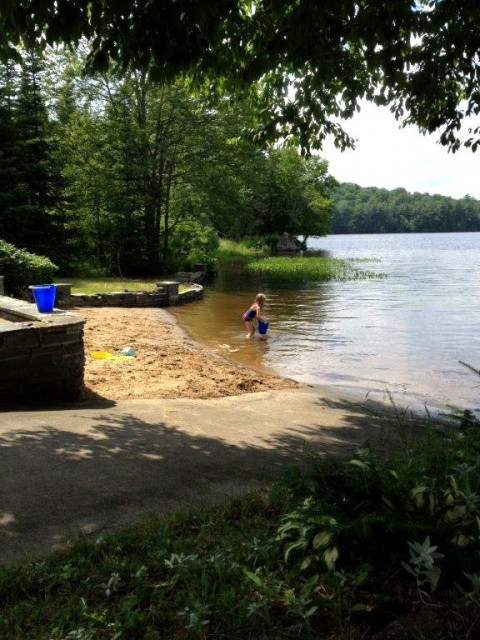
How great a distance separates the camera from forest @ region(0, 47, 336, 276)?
2291 cm

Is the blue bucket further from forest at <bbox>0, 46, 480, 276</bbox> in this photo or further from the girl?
forest at <bbox>0, 46, 480, 276</bbox>

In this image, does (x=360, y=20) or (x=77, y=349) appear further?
(x=77, y=349)

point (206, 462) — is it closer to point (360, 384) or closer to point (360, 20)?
point (360, 20)

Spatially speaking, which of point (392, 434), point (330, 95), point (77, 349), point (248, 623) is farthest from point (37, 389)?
point (330, 95)

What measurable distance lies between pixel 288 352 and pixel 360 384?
305 cm

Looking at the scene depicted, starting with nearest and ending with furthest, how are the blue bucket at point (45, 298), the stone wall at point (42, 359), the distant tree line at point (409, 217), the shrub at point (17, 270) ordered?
the stone wall at point (42, 359) → the blue bucket at point (45, 298) → the shrub at point (17, 270) → the distant tree line at point (409, 217)

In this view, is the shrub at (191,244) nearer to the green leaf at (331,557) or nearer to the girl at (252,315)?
the girl at (252,315)

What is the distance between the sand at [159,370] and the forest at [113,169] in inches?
437

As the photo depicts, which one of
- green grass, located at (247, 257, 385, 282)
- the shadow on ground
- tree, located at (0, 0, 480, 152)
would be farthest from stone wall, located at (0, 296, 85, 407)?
green grass, located at (247, 257, 385, 282)

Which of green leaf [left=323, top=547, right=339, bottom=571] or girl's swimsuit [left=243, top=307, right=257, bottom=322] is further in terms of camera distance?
girl's swimsuit [left=243, top=307, right=257, bottom=322]

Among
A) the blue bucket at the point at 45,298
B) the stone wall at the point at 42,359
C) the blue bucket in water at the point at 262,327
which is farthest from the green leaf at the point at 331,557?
the blue bucket in water at the point at 262,327

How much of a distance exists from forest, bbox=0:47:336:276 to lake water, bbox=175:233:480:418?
4.82 metres

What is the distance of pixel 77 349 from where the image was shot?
754 centimetres

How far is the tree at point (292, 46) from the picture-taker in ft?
16.9
